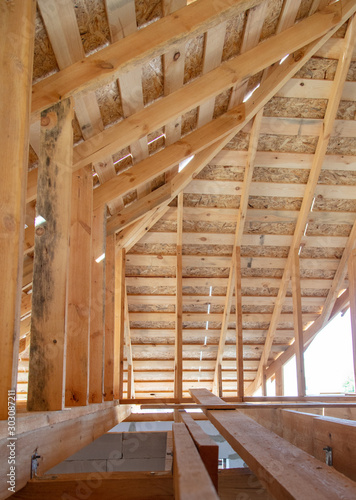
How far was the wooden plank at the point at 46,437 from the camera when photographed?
1.53 meters

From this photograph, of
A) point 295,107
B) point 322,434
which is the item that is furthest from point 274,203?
point 322,434

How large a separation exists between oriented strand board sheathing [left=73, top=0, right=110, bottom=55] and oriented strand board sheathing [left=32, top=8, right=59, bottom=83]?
19cm

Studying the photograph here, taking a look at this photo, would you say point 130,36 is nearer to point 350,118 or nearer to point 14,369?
point 14,369

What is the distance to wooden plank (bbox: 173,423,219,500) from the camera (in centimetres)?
78

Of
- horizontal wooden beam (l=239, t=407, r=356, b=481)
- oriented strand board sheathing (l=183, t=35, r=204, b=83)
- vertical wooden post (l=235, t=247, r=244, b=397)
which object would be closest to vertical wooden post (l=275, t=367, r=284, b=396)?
vertical wooden post (l=235, t=247, r=244, b=397)

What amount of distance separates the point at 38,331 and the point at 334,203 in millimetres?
4535

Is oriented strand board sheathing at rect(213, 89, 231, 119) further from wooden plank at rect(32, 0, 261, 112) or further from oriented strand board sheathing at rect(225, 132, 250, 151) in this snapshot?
wooden plank at rect(32, 0, 261, 112)

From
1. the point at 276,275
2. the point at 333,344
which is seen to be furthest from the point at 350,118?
the point at 333,344

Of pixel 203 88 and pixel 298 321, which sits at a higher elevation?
pixel 203 88

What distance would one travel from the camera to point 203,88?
344 centimetres

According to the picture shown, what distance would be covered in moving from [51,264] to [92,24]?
1.20 m

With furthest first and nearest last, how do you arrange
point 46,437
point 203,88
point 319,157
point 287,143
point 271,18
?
point 287,143 < point 319,157 < point 271,18 < point 203,88 < point 46,437

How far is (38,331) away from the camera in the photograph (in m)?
2.29

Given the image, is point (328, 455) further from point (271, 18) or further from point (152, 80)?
point (271, 18)
